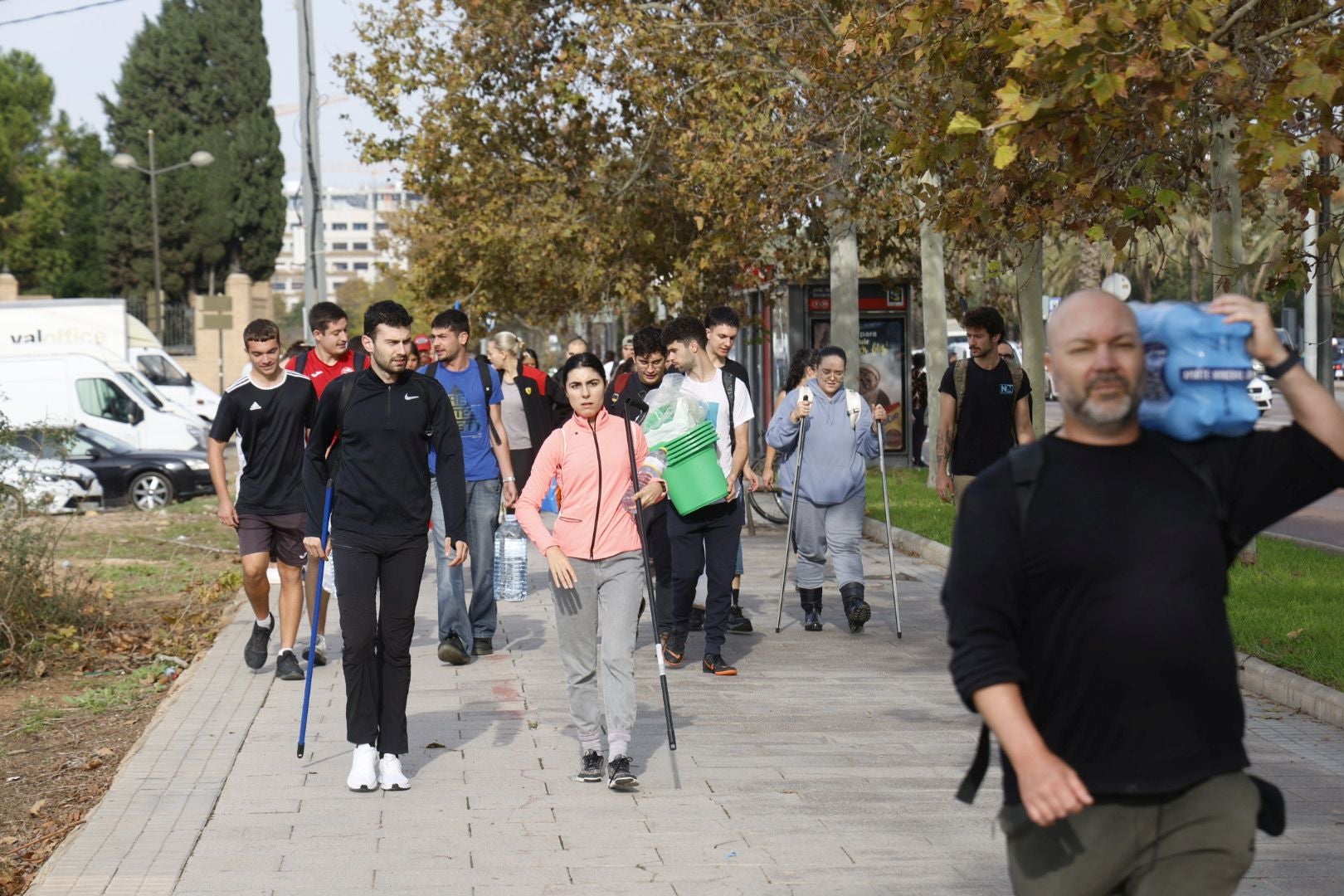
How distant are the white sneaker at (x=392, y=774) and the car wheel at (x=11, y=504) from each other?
4633 mm

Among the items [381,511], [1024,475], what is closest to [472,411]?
[381,511]

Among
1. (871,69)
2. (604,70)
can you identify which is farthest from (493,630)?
(604,70)

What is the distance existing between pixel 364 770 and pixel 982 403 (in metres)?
4.89

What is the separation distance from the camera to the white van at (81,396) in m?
25.3

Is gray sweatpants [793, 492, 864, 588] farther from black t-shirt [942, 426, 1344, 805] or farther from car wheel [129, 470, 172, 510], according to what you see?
car wheel [129, 470, 172, 510]

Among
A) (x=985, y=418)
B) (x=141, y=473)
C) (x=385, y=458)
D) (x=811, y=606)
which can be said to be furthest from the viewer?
(x=141, y=473)

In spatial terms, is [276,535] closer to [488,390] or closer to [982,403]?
[488,390]

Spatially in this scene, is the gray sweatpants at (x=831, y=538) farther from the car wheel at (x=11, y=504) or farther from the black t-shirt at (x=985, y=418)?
the car wheel at (x=11, y=504)

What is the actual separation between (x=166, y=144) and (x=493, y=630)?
6288 centimetres

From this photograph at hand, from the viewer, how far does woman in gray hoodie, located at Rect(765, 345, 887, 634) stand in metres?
10.7

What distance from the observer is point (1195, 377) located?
11.1 ft

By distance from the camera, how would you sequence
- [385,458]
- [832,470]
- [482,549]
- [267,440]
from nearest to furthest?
[385,458], [267,440], [482,549], [832,470]

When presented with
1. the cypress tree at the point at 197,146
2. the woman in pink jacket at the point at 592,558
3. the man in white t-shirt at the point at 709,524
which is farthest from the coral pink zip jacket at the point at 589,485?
the cypress tree at the point at 197,146

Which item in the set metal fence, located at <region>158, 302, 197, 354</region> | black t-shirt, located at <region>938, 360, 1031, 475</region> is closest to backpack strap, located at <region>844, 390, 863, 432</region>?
black t-shirt, located at <region>938, 360, 1031, 475</region>
